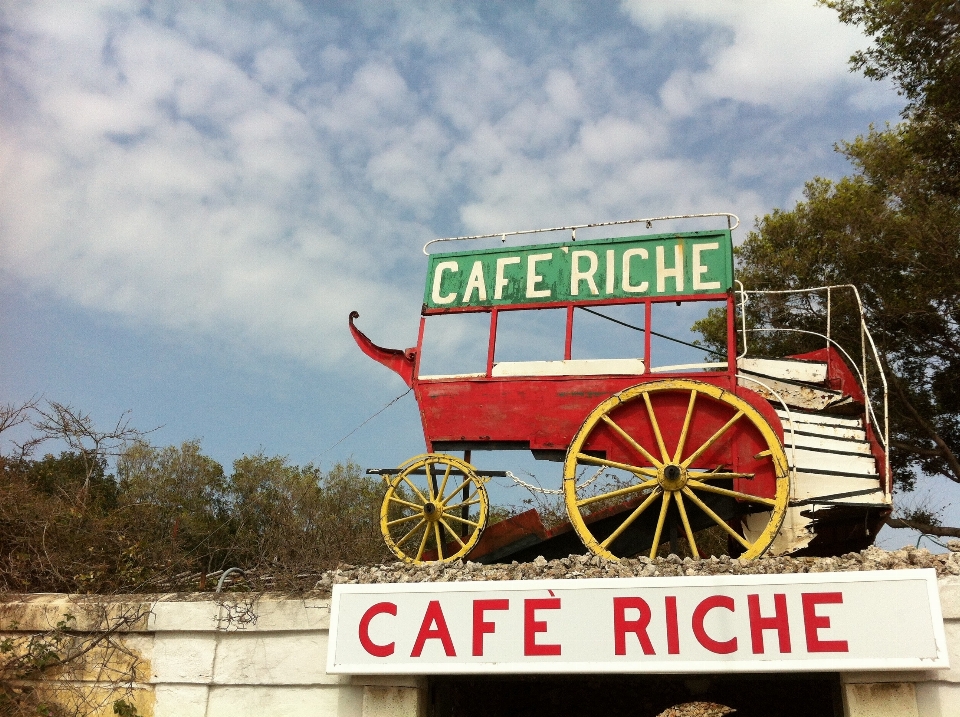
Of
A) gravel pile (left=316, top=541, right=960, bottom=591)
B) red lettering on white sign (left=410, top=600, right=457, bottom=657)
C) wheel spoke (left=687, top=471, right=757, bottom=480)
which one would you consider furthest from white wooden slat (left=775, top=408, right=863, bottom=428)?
red lettering on white sign (left=410, top=600, right=457, bottom=657)

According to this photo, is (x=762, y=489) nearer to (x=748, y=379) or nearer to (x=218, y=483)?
Answer: (x=748, y=379)

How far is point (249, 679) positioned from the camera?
7016mm

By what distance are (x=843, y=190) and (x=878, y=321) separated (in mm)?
3154

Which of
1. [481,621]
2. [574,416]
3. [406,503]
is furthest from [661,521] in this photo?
[406,503]

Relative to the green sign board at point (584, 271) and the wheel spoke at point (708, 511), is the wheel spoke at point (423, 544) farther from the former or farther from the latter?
the wheel spoke at point (708, 511)

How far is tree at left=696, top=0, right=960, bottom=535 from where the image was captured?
1553 centimetres

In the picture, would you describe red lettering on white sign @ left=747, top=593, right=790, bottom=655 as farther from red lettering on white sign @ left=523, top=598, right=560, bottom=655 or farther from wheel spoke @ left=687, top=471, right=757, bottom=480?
wheel spoke @ left=687, top=471, right=757, bottom=480

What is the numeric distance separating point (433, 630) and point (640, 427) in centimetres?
283

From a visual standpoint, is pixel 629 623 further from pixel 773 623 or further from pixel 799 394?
pixel 799 394

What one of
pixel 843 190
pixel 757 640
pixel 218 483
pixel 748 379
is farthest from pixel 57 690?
pixel 218 483

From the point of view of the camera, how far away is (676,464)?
767 centimetres

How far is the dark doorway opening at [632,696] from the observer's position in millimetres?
9781

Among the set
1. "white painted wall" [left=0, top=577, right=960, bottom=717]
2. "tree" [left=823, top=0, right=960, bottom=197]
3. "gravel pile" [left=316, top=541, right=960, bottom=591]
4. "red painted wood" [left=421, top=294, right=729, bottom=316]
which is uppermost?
"tree" [left=823, top=0, right=960, bottom=197]

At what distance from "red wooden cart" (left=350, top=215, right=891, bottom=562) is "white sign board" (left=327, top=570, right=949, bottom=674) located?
1.15m
